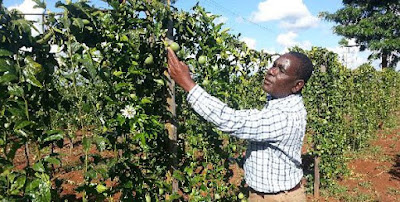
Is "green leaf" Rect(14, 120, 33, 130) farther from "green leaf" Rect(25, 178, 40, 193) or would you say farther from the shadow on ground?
the shadow on ground

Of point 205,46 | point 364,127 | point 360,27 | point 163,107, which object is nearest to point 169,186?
point 163,107

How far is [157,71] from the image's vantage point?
217cm

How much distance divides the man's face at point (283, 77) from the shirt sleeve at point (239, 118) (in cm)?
22

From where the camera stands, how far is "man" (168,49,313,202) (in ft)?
6.65

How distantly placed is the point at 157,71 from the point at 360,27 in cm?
1923

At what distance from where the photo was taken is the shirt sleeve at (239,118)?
201cm

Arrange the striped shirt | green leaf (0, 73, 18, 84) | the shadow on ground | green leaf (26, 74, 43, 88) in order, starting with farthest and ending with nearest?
the shadow on ground < the striped shirt < green leaf (26, 74, 43, 88) < green leaf (0, 73, 18, 84)

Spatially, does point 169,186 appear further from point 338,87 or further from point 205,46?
point 338,87

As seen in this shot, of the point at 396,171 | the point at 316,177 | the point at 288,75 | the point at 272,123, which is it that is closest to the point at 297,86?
the point at 288,75

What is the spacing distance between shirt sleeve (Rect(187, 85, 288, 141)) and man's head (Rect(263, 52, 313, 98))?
0.74 feet

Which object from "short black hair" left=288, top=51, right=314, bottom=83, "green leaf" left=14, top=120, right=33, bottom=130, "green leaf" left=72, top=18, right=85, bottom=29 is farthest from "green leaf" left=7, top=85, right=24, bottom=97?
"short black hair" left=288, top=51, right=314, bottom=83

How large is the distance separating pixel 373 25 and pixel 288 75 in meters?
19.0

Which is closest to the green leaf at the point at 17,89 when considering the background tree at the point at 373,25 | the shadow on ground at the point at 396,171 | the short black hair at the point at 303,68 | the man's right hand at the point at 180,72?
the man's right hand at the point at 180,72

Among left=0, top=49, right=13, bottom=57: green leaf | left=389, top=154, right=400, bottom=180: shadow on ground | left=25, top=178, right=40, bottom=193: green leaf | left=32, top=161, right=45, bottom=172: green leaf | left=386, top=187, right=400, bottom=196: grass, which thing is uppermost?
left=0, top=49, right=13, bottom=57: green leaf
